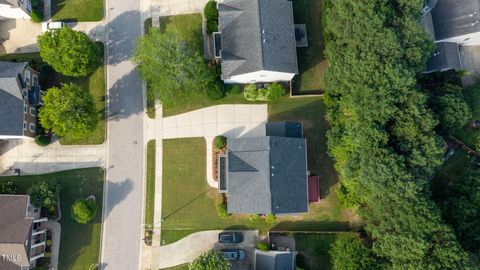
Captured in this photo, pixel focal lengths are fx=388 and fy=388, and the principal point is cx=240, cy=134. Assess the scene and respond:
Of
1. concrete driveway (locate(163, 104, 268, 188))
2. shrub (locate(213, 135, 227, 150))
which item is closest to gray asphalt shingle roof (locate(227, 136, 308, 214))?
shrub (locate(213, 135, 227, 150))

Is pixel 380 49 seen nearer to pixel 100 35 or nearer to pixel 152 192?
pixel 152 192

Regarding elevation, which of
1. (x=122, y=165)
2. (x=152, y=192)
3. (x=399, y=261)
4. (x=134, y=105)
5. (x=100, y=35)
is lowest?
(x=399, y=261)

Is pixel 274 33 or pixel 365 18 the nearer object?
pixel 365 18

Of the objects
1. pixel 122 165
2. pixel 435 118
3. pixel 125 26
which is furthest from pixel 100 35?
pixel 435 118

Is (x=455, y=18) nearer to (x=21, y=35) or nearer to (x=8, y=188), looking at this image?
(x=21, y=35)

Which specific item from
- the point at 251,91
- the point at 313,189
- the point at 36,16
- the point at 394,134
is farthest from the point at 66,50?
the point at 394,134

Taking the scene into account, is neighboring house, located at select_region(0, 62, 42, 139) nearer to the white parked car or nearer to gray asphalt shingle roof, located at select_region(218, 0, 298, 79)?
the white parked car
